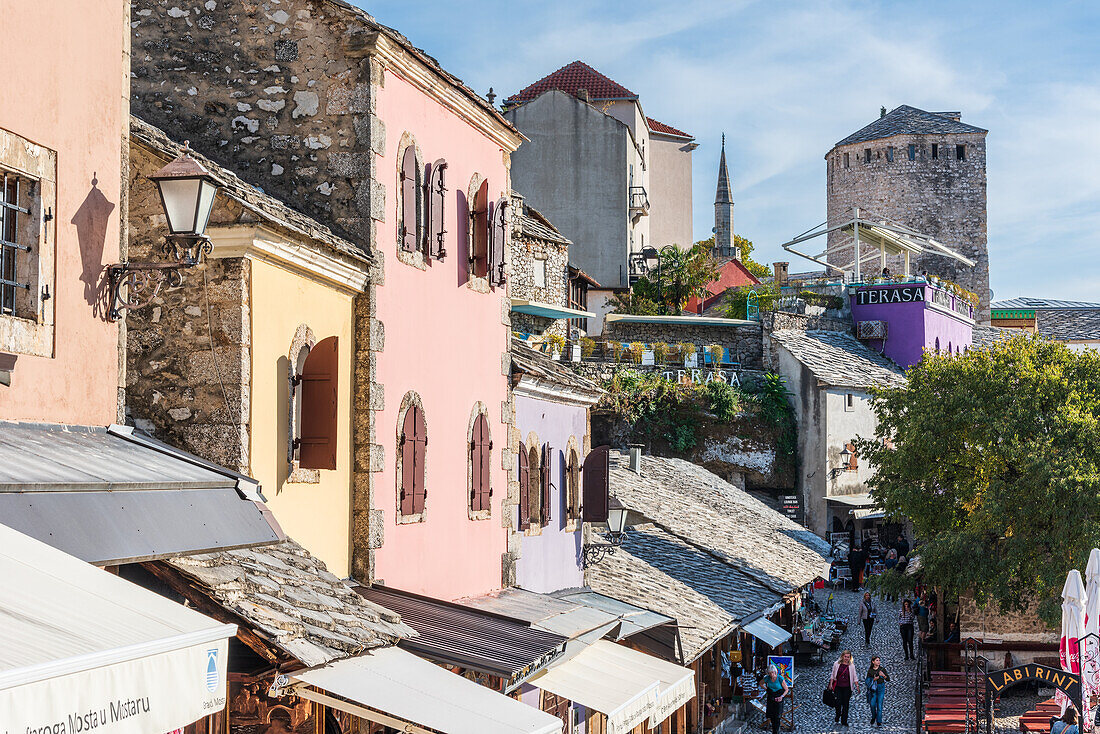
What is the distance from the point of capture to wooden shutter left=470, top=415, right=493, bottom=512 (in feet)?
49.4

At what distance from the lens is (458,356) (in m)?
14.6

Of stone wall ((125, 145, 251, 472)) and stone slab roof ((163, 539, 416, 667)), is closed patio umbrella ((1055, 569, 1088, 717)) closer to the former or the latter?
stone slab roof ((163, 539, 416, 667))

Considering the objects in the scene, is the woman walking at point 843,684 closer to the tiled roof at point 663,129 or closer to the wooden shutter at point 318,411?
the wooden shutter at point 318,411

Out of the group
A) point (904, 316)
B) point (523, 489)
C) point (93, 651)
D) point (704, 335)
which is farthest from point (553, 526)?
point (904, 316)

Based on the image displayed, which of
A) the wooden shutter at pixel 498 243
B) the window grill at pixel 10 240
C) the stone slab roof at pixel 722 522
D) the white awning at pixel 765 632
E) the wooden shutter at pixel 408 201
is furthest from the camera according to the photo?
the stone slab roof at pixel 722 522

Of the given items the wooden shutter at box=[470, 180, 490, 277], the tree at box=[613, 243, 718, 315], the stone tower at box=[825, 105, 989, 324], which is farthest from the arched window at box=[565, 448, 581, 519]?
the stone tower at box=[825, 105, 989, 324]

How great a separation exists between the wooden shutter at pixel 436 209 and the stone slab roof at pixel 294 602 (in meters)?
4.34

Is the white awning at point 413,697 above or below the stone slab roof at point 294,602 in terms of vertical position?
below

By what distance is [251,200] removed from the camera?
10.1m

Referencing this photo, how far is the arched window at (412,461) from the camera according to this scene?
12852 millimetres

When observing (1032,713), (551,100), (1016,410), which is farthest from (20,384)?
(551,100)

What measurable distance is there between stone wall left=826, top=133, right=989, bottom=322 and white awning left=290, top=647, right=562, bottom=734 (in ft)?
215

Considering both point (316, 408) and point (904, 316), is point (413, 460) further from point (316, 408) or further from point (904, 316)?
point (904, 316)

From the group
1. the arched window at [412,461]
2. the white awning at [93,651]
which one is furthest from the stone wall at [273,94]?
the white awning at [93,651]
